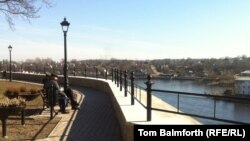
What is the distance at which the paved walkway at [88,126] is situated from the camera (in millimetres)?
10078

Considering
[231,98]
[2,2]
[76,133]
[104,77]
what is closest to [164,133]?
[231,98]

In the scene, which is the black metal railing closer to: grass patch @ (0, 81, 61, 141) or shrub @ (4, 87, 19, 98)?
grass patch @ (0, 81, 61, 141)

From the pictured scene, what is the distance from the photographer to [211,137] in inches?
247

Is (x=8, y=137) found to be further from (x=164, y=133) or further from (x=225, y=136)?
(x=225, y=136)

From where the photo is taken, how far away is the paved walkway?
33.1 ft

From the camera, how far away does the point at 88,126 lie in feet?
38.0

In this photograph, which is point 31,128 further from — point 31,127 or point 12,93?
point 12,93

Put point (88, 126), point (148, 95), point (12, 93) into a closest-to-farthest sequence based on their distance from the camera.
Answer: point (148, 95)
point (88, 126)
point (12, 93)

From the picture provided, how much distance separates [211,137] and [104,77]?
71.7 ft

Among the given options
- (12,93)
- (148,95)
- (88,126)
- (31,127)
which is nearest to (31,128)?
(31,127)

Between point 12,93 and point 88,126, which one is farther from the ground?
point 12,93

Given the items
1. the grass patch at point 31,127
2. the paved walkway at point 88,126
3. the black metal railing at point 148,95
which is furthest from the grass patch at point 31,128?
the black metal railing at point 148,95

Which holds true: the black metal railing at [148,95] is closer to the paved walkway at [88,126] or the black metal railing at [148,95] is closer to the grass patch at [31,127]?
the paved walkway at [88,126]

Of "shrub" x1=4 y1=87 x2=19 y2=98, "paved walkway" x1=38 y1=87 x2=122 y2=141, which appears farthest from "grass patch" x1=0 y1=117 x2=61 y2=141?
"shrub" x1=4 y1=87 x2=19 y2=98
